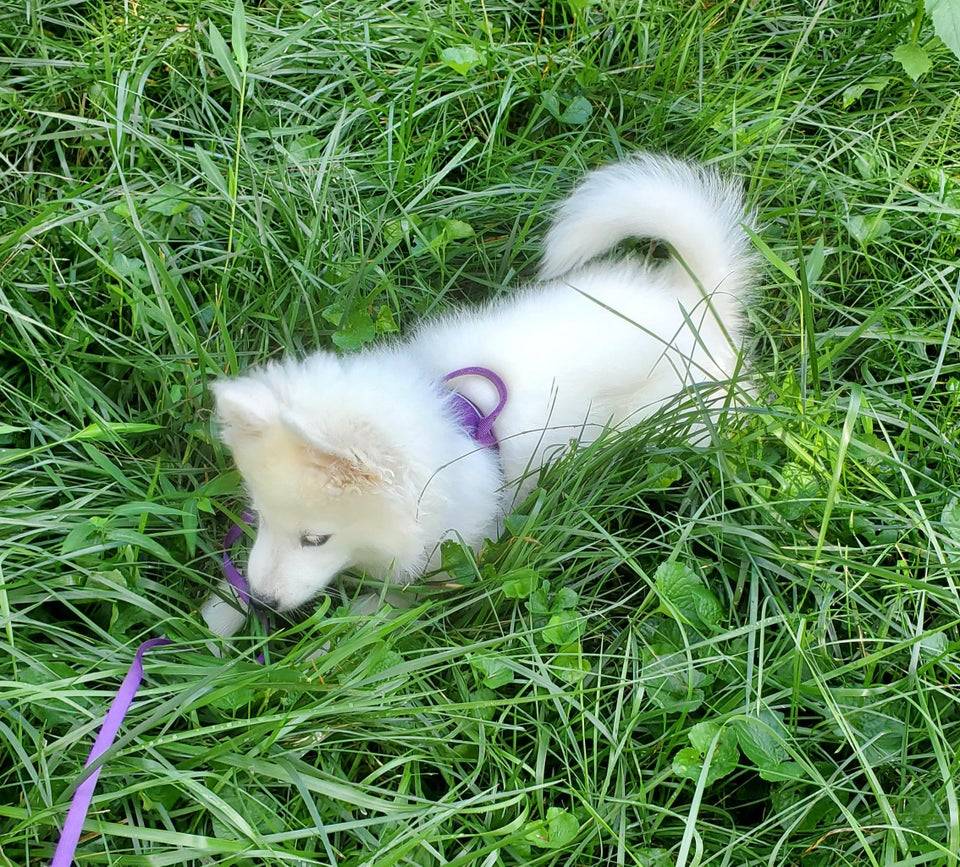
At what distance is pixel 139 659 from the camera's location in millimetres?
1823

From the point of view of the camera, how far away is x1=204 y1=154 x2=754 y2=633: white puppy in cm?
188

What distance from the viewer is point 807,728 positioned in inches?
75.4

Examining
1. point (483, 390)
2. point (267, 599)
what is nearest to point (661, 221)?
point (483, 390)

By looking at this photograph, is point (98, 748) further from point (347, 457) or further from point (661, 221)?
point (661, 221)

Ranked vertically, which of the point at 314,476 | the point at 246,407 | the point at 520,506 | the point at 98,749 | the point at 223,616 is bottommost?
the point at 223,616

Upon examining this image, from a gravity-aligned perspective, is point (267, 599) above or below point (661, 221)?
below

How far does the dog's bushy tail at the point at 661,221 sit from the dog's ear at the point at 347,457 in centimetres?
95

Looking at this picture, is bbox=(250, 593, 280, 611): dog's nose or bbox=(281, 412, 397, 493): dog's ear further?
bbox=(250, 593, 280, 611): dog's nose

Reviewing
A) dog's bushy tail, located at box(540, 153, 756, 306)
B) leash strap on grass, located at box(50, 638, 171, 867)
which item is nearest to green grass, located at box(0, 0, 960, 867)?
leash strap on grass, located at box(50, 638, 171, 867)

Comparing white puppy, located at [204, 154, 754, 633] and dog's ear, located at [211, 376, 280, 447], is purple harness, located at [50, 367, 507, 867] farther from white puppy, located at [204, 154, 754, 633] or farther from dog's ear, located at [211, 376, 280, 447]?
dog's ear, located at [211, 376, 280, 447]

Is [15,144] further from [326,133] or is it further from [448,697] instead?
[448,697]

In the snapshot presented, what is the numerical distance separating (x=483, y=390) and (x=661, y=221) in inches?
28.2

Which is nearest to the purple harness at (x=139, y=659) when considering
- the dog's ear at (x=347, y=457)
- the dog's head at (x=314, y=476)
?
the dog's head at (x=314, y=476)

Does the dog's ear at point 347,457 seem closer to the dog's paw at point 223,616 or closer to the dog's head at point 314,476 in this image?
the dog's head at point 314,476
